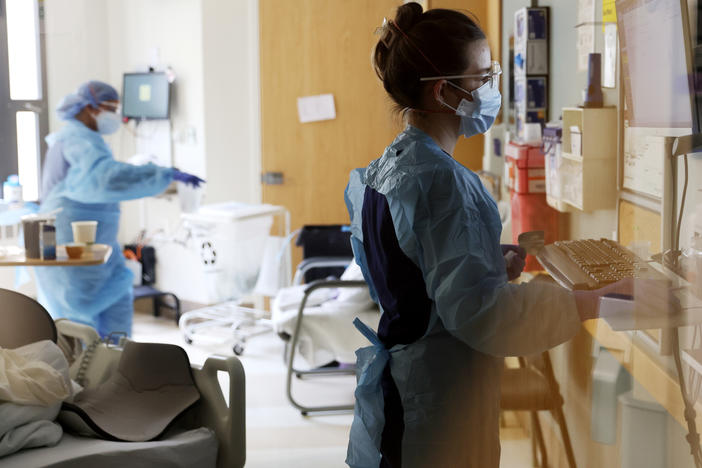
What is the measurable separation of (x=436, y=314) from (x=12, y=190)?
225 cm

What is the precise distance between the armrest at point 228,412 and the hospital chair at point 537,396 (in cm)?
61

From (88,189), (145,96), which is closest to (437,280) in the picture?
(88,189)

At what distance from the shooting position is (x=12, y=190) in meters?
3.00

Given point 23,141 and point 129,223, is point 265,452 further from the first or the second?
point 129,223

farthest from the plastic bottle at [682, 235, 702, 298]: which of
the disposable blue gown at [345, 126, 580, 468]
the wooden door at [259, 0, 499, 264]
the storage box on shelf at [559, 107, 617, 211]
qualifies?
the wooden door at [259, 0, 499, 264]

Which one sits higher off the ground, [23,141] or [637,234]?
[23,141]

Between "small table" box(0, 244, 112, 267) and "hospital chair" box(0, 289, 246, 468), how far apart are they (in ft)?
2.15

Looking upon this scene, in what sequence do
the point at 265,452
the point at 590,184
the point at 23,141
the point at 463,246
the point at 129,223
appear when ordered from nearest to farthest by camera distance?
the point at 463,246 < the point at 590,184 < the point at 265,452 < the point at 23,141 < the point at 129,223

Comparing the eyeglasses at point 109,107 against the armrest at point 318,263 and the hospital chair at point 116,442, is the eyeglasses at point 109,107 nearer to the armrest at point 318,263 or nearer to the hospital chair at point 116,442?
the armrest at point 318,263

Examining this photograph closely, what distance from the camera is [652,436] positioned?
139cm

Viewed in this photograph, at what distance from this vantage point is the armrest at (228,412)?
1.85 metres

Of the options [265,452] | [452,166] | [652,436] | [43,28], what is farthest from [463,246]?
[43,28]

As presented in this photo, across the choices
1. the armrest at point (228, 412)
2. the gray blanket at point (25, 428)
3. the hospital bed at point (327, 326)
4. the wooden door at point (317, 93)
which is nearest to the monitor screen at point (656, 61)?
the armrest at point (228, 412)

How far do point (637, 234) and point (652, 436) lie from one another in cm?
44
